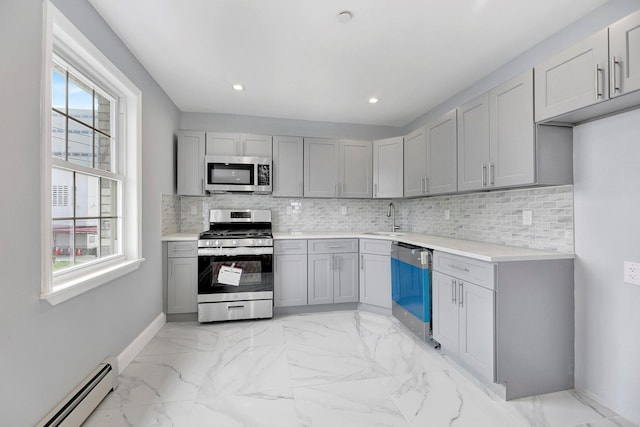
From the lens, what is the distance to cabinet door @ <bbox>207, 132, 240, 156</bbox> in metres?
3.40

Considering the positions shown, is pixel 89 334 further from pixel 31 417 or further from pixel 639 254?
pixel 639 254

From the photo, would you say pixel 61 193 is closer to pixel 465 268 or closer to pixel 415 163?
pixel 465 268

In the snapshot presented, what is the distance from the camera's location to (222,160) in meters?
3.36

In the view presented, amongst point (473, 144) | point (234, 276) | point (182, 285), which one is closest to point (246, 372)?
point (234, 276)

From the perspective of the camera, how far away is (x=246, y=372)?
2.08 meters

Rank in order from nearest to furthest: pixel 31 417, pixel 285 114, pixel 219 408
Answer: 1. pixel 31 417
2. pixel 219 408
3. pixel 285 114

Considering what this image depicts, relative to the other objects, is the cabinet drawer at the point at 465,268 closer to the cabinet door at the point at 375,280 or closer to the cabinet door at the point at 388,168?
the cabinet door at the point at 375,280

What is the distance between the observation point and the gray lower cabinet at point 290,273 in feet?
10.6

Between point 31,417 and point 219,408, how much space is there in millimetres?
858

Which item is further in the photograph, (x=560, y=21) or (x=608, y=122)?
(x=560, y=21)

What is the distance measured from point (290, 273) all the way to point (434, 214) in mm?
1871

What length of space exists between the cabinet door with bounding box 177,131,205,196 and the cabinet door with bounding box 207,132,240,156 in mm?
82

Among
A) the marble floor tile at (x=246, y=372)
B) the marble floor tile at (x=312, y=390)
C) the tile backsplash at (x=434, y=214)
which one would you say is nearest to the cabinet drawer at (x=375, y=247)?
the tile backsplash at (x=434, y=214)

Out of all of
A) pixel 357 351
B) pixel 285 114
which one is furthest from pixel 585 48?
pixel 285 114
